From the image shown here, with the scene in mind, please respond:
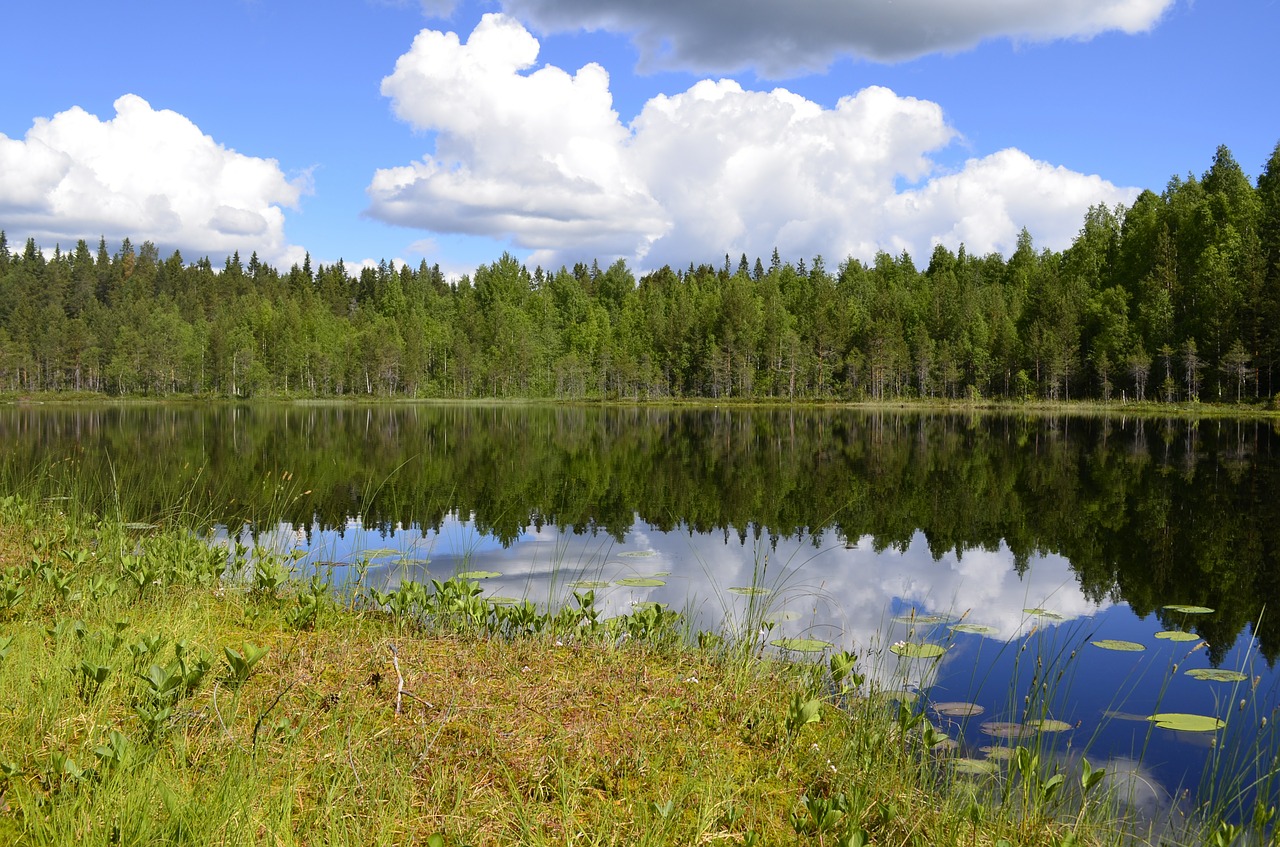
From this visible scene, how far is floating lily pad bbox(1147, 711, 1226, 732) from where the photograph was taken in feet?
23.4

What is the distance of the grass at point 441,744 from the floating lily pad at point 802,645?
900 millimetres

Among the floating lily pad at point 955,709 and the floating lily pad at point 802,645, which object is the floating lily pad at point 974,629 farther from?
the floating lily pad at point 955,709

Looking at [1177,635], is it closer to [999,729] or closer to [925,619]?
[925,619]

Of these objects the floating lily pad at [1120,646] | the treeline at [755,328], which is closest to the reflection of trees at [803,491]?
the floating lily pad at [1120,646]

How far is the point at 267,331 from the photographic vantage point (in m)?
134

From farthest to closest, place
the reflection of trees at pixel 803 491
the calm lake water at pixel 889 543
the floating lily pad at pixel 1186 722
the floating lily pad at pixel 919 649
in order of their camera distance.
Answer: the reflection of trees at pixel 803 491
the floating lily pad at pixel 919 649
the calm lake water at pixel 889 543
the floating lily pad at pixel 1186 722

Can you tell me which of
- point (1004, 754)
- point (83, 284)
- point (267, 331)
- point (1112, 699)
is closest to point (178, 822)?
point (1004, 754)

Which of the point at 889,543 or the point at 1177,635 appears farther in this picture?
the point at 889,543

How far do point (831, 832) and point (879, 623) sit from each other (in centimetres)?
648

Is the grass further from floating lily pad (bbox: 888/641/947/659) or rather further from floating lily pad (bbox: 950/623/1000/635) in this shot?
floating lily pad (bbox: 950/623/1000/635)

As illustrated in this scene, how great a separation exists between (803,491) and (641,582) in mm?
12305

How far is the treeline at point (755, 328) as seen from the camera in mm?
91625

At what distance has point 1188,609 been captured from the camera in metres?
11.1

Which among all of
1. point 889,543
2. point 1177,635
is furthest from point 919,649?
point 889,543
